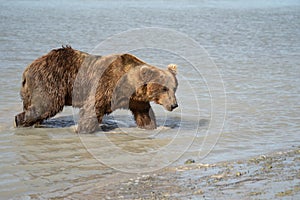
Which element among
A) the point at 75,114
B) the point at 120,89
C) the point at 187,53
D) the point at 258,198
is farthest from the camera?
the point at 187,53

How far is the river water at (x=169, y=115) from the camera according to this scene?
655 cm

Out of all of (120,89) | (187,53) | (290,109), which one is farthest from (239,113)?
(187,53)

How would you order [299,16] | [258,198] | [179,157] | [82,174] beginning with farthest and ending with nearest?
[299,16] → [179,157] → [82,174] → [258,198]

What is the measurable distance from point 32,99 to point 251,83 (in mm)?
5573

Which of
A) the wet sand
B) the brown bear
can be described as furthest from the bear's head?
the wet sand

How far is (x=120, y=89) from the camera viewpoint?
26.9 ft

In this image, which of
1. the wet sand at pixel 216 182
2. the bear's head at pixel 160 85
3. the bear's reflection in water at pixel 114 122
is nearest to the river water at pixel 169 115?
the bear's reflection in water at pixel 114 122

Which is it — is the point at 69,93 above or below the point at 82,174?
above

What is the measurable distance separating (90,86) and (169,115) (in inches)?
72.3

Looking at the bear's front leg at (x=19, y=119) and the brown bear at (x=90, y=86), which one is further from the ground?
the brown bear at (x=90, y=86)

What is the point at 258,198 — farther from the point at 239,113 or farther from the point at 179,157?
the point at 239,113

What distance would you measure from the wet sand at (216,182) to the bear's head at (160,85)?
1.60 meters

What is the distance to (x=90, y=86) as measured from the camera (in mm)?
8297

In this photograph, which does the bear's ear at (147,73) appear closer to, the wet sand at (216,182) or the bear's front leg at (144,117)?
the bear's front leg at (144,117)
